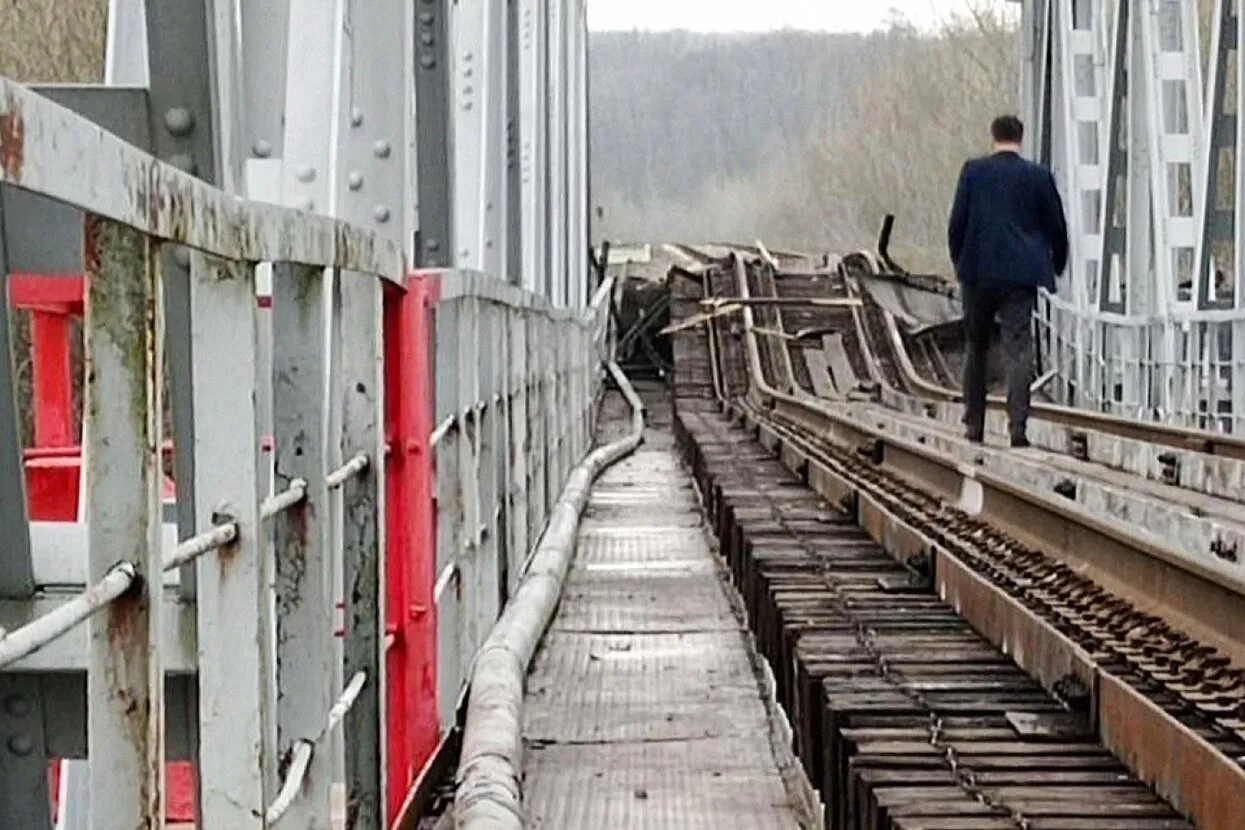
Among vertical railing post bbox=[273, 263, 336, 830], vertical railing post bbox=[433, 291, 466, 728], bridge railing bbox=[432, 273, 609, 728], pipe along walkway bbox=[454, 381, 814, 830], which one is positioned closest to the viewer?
vertical railing post bbox=[273, 263, 336, 830]

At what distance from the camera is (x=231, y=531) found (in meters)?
2.54

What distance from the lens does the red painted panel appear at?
4.86 m

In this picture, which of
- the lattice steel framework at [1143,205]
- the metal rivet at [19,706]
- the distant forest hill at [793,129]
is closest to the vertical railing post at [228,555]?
the metal rivet at [19,706]

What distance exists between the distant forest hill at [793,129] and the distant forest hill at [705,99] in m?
0.06

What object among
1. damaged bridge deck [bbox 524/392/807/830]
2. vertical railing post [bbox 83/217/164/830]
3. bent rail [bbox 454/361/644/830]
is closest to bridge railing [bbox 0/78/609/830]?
vertical railing post [bbox 83/217/164/830]

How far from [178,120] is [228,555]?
2.59ft

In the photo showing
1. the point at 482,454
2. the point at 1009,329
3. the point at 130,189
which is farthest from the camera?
the point at 1009,329

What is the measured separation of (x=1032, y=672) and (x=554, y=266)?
13.6 metres

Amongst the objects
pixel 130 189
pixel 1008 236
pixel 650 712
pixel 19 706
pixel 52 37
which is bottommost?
pixel 650 712

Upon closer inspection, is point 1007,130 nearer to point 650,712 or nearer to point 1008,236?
point 1008,236

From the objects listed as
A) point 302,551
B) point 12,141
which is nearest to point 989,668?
point 302,551

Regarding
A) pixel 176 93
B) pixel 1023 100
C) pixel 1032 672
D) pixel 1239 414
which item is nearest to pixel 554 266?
pixel 1239 414

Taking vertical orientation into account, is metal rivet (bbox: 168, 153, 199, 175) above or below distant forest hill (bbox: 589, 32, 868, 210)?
below

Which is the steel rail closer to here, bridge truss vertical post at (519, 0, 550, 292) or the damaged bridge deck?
the damaged bridge deck
